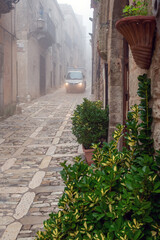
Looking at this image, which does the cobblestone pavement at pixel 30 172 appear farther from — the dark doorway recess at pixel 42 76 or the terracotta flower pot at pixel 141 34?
the dark doorway recess at pixel 42 76

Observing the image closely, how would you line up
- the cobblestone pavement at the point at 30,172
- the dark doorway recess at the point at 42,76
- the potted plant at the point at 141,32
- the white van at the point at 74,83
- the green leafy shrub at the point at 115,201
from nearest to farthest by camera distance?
the green leafy shrub at the point at 115,201 → the potted plant at the point at 141,32 → the cobblestone pavement at the point at 30,172 → the dark doorway recess at the point at 42,76 → the white van at the point at 74,83

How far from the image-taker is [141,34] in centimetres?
190

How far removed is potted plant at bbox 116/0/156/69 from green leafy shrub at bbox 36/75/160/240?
0.48m

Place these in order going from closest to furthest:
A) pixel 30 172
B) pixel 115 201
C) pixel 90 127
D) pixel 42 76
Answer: pixel 115 201 → pixel 30 172 → pixel 90 127 → pixel 42 76

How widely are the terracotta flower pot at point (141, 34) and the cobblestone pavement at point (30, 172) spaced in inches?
78.3

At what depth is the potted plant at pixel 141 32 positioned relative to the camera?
6.04ft

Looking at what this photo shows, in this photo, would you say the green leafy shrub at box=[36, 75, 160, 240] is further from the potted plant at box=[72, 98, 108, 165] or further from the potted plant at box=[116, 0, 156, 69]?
the potted plant at box=[72, 98, 108, 165]

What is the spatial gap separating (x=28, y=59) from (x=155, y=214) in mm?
15514

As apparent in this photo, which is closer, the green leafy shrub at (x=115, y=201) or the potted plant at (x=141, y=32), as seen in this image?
the green leafy shrub at (x=115, y=201)

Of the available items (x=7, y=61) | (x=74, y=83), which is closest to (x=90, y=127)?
(x=7, y=61)

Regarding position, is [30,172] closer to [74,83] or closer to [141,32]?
[141,32]

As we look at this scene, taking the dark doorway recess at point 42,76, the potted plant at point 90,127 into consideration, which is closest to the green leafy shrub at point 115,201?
the potted plant at point 90,127

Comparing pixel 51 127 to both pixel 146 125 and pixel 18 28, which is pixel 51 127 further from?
pixel 18 28

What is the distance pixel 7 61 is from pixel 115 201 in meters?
9.96
